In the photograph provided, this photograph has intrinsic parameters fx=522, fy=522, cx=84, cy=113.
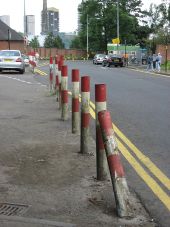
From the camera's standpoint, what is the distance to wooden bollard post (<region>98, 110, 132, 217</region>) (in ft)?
16.4

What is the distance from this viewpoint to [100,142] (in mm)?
5988

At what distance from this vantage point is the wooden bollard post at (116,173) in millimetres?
5000

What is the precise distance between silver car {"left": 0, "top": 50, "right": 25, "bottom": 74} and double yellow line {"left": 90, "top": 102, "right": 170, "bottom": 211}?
68.9ft

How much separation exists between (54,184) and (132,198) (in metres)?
1.01

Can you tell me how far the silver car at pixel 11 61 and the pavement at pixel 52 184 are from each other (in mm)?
19470

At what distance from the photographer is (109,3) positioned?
100m

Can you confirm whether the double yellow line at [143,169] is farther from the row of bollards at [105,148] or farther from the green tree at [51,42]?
the green tree at [51,42]

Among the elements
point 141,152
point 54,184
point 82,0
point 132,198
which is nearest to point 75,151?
point 141,152

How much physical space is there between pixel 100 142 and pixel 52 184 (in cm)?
74

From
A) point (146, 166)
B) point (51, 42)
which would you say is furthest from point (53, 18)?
point (146, 166)

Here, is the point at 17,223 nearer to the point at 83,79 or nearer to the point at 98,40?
the point at 83,79

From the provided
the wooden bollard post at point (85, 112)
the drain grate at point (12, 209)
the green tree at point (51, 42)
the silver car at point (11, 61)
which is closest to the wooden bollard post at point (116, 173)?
the drain grate at point (12, 209)

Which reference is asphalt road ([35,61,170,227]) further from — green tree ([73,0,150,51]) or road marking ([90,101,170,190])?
green tree ([73,0,150,51])

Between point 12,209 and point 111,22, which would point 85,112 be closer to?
point 12,209
